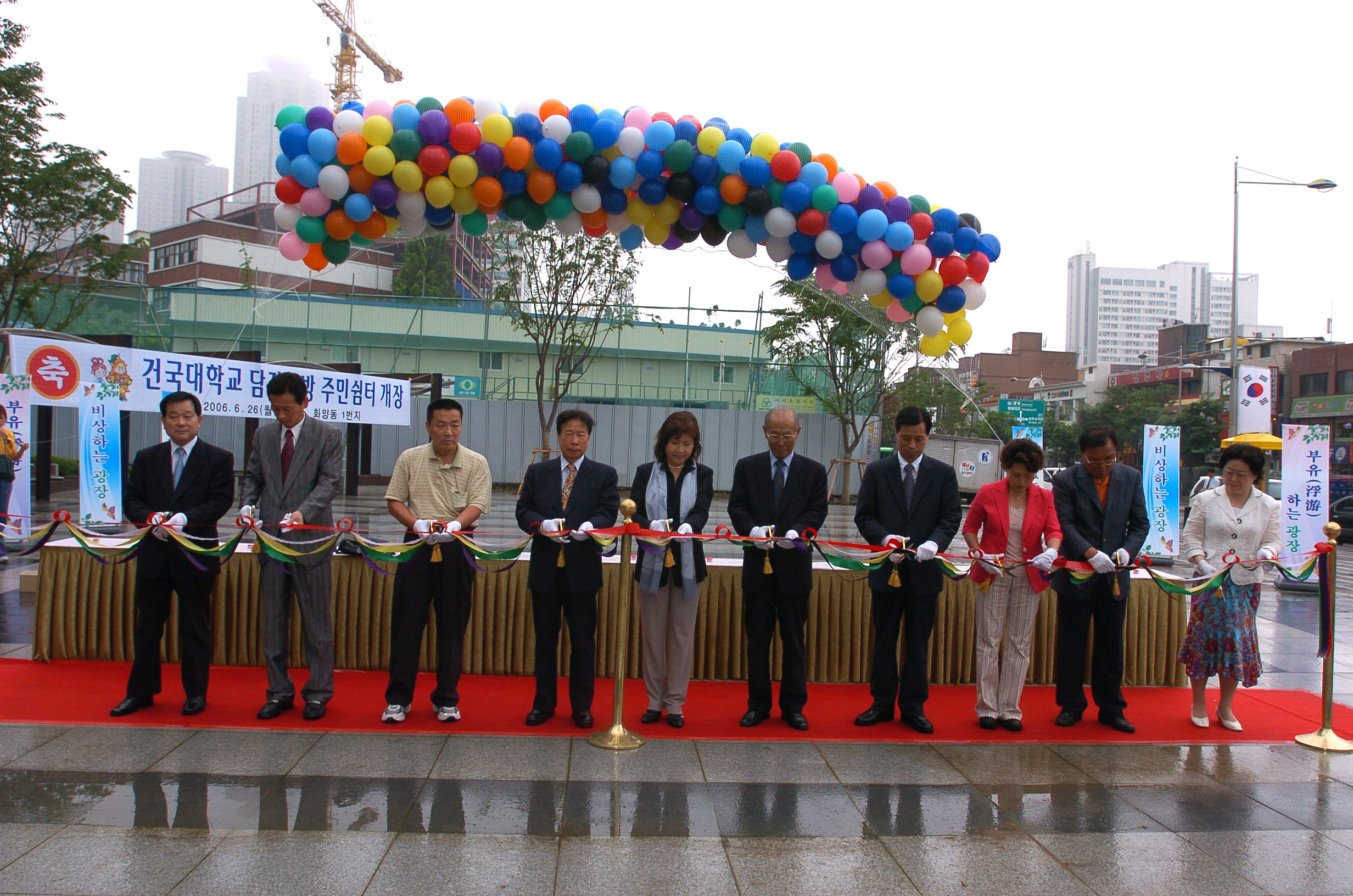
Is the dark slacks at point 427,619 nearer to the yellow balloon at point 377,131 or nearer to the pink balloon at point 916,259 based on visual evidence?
the yellow balloon at point 377,131

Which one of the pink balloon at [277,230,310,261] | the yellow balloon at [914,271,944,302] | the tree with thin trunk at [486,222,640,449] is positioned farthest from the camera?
the tree with thin trunk at [486,222,640,449]

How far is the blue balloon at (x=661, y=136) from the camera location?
529 centimetres

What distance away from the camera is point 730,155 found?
5367 mm

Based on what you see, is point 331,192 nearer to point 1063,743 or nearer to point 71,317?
point 1063,743

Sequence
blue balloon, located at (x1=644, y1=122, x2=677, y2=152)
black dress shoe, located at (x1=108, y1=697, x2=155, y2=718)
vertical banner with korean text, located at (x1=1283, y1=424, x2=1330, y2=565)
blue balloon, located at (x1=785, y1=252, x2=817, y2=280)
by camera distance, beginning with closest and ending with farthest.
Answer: black dress shoe, located at (x1=108, y1=697, x2=155, y2=718)
blue balloon, located at (x1=644, y1=122, x2=677, y2=152)
blue balloon, located at (x1=785, y1=252, x2=817, y2=280)
vertical banner with korean text, located at (x1=1283, y1=424, x2=1330, y2=565)

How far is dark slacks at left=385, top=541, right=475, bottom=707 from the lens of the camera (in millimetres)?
4629

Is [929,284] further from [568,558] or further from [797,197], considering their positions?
[568,558]

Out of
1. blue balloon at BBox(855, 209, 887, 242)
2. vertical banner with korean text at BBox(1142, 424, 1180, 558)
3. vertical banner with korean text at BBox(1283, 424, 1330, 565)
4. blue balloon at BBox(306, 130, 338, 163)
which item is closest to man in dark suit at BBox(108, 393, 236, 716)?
blue balloon at BBox(306, 130, 338, 163)

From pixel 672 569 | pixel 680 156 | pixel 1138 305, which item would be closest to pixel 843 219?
pixel 680 156

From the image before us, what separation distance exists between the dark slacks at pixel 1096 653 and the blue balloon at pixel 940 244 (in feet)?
7.24

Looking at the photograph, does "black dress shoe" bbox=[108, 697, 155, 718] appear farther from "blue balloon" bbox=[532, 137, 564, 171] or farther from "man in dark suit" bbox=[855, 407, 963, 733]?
"man in dark suit" bbox=[855, 407, 963, 733]

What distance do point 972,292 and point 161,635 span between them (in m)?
5.27

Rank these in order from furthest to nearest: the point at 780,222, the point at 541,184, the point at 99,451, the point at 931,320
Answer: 1. the point at 99,451
2. the point at 931,320
3. the point at 780,222
4. the point at 541,184

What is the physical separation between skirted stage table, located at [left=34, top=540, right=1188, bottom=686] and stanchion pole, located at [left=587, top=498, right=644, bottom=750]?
838 millimetres
